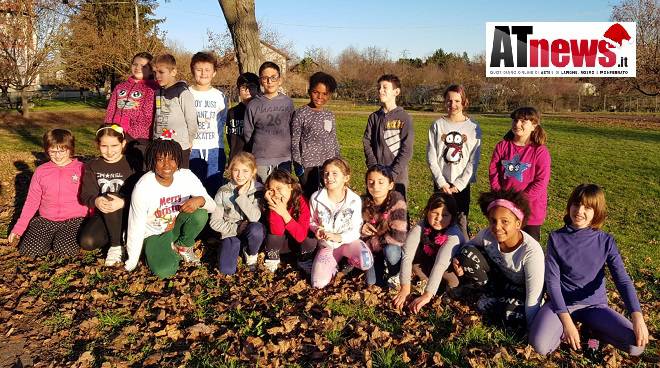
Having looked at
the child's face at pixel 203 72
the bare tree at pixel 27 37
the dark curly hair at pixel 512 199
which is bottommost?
the dark curly hair at pixel 512 199

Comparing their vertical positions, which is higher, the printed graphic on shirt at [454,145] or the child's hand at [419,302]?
the printed graphic on shirt at [454,145]

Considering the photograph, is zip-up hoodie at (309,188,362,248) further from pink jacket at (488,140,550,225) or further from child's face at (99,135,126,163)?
child's face at (99,135,126,163)

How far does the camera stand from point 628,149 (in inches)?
657

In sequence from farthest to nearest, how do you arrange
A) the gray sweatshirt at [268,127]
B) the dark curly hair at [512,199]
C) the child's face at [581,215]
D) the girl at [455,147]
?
1. the gray sweatshirt at [268,127]
2. the girl at [455,147]
3. the dark curly hair at [512,199]
4. the child's face at [581,215]

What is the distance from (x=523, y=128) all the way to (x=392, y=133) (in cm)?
131

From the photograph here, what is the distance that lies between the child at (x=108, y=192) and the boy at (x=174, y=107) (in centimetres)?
51

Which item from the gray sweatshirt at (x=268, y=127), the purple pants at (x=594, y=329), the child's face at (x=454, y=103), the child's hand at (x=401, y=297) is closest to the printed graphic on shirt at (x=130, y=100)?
the gray sweatshirt at (x=268, y=127)

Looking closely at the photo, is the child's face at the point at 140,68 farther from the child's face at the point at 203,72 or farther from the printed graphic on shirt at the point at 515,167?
the printed graphic on shirt at the point at 515,167

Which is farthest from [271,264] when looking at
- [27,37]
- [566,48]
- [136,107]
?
[566,48]

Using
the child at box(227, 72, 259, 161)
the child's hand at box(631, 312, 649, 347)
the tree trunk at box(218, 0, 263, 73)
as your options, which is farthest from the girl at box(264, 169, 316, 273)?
the tree trunk at box(218, 0, 263, 73)

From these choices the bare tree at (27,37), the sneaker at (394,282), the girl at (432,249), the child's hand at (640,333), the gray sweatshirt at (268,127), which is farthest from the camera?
the bare tree at (27,37)

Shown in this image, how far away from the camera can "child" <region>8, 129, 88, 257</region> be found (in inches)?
196

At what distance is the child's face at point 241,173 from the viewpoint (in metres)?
4.61

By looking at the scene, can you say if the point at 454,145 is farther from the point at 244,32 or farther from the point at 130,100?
the point at 244,32
